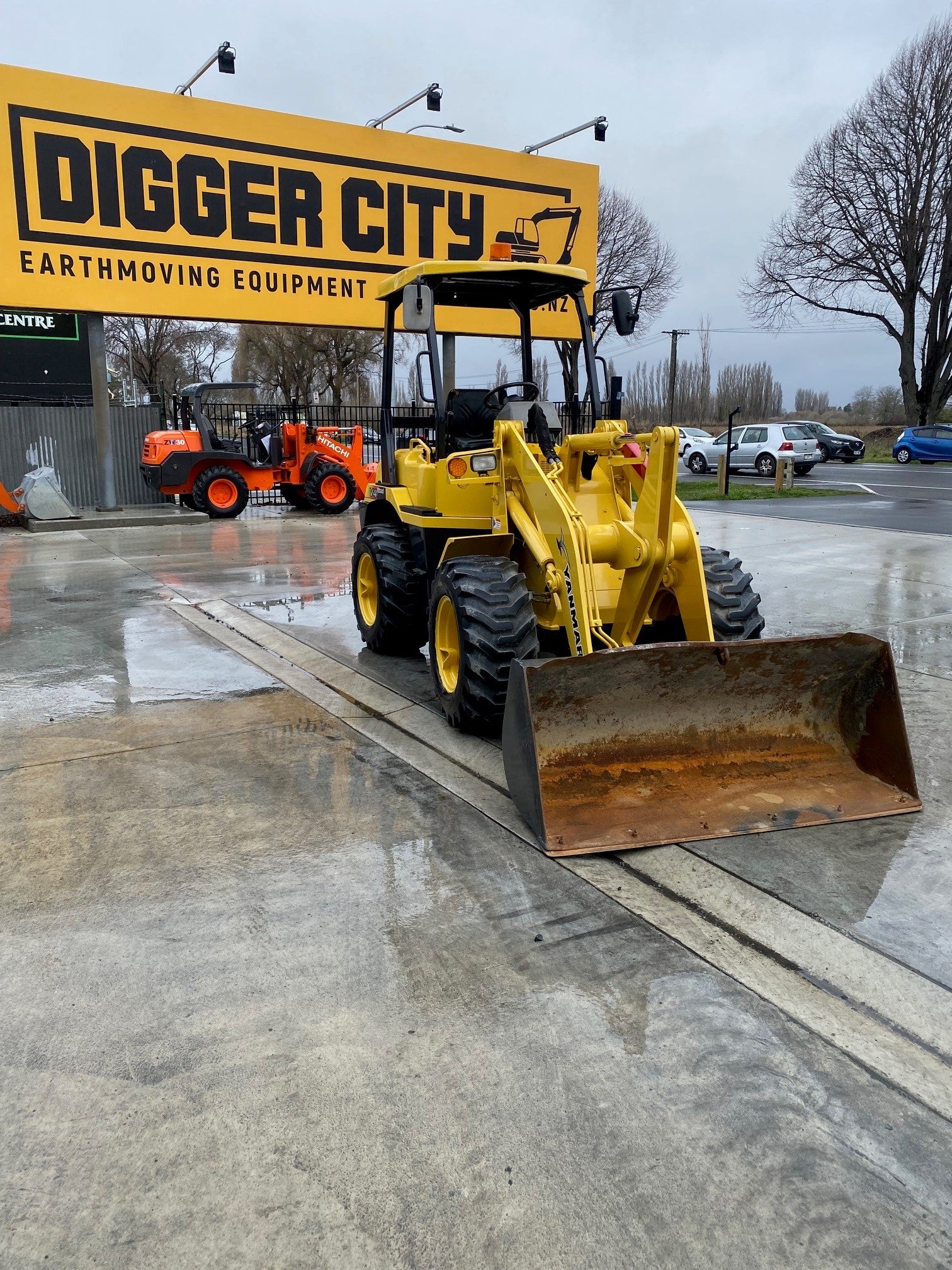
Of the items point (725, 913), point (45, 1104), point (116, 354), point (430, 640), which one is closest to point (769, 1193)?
point (725, 913)

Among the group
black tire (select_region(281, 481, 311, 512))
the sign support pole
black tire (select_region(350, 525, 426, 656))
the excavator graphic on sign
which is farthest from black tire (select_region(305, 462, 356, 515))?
black tire (select_region(350, 525, 426, 656))

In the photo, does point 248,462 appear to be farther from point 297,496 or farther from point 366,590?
point 366,590

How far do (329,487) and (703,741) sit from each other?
1496 centimetres

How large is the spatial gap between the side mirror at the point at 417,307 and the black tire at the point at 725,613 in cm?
206

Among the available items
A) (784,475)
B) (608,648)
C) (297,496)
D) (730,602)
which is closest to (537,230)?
(297,496)

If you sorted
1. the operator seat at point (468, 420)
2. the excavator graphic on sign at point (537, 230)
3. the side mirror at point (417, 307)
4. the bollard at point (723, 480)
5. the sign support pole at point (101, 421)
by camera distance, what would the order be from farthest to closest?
the bollard at point (723, 480), the excavator graphic on sign at point (537, 230), the sign support pole at point (101, 421), the operator seat at point (468, 420), the side mirror at point (417, 307)

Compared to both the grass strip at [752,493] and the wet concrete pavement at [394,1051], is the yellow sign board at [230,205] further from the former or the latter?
the wet concrete pavement at [394,1051]

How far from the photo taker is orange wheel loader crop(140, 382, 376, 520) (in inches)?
693

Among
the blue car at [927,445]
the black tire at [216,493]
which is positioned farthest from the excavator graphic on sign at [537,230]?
the blue car at [927,445]

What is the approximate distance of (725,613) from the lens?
17.0 ft

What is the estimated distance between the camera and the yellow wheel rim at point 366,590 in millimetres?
7430

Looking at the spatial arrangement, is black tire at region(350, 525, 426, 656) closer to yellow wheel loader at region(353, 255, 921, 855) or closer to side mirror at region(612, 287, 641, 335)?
yellow wheel loader at region(353, 255, 921, 855)

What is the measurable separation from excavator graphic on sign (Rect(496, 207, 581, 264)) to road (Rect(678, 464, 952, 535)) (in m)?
6.00

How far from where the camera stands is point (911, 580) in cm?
1013
